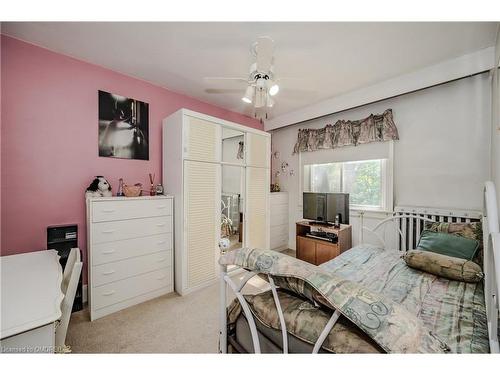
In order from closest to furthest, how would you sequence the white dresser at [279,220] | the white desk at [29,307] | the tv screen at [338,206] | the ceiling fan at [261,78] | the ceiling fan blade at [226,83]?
Result: 1. the white desk at [29,307]
2. the ceiling fan at [261,78]
3. the ceiling fan blade at [226,83]
4. the tv screen at [338,206]
5. the white dresser at [279,220]

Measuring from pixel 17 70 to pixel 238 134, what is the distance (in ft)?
7.41

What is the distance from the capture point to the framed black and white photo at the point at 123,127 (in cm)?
228

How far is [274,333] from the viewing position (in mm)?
839

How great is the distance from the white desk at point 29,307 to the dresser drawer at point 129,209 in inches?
27.0

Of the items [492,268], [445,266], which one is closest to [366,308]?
[492,268]

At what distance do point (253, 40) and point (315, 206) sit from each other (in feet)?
7.67

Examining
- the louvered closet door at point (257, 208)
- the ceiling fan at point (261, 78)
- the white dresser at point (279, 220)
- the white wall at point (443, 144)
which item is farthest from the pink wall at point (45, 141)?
the white wall at point (443, 144)

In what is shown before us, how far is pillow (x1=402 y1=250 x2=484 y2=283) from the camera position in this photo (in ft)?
4.72

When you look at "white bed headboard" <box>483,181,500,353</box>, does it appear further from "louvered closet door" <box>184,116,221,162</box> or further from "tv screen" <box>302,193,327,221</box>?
"louvered closet door" <box>184,116,221,162</box>

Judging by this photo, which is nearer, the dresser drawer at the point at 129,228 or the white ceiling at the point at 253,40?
the white ceiling at the point at 253,40

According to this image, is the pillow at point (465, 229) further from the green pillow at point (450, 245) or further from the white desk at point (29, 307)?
the white desk at point (29, 307)

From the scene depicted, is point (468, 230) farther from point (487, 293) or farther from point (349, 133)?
point (349, 133)

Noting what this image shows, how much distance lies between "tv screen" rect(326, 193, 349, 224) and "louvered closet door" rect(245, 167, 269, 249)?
3.18 feet
